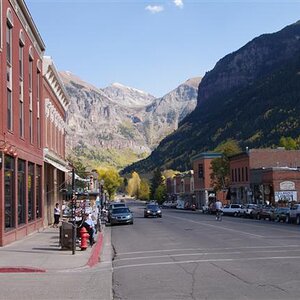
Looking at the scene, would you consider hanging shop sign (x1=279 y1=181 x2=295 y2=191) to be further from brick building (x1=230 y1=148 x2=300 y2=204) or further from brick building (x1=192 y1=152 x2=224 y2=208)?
brick building (x1=192 y1=152 x2=224 y2=208)

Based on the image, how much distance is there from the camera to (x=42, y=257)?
20.1m

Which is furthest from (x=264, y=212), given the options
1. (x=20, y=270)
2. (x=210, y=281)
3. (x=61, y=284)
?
(x=61, y=284)

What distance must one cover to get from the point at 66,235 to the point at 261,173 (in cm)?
5588

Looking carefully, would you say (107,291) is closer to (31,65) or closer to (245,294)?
(245,294)

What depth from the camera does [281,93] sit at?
151750 millimetres

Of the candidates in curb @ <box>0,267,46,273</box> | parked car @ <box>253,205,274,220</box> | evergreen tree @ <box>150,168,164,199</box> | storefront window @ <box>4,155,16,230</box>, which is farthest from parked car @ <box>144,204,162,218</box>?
evergreen tree @ <box>150,168,164,199</box>

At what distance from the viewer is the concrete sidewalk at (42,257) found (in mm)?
17312

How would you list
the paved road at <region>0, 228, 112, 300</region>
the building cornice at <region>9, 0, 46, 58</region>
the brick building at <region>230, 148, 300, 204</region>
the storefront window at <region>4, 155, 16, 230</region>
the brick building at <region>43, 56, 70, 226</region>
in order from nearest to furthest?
the paved road at <region>0, 228, 112, 300</region>, the storefront window at <region>4, 155, 16, 230</region>, the building cornice at <region>9, 0, 46, 58</region>, the brick building at <region>43, 56, 70, 226</region>, the brick building at <region>230, 148, 300, 204</region>

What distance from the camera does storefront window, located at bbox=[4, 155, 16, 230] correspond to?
2467 cm

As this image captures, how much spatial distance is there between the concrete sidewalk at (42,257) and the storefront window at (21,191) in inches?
92.5

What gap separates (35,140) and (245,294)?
936 inches

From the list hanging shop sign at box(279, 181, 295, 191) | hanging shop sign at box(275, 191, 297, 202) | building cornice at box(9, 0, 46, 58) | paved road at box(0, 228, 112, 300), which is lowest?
paved road at box(0, 228, 112, 300)

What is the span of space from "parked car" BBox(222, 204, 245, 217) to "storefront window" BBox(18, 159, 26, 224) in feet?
131

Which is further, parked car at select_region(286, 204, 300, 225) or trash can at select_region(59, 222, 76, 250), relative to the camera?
parked car at select_region(286, 204, 300, 225)
